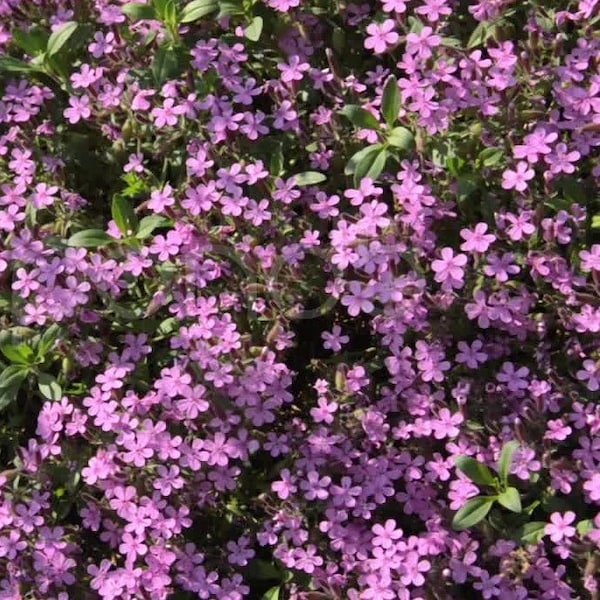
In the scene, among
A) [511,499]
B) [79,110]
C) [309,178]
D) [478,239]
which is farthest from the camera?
[79,110]

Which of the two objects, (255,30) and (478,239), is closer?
(478,239)

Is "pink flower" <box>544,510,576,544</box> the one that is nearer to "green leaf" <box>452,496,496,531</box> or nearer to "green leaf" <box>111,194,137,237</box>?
"green leaf" <box>452,496,496,531</box>

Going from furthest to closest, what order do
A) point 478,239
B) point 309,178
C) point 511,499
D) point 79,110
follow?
point 79,110 → point 309,178 → point 478,239 → point 511,499

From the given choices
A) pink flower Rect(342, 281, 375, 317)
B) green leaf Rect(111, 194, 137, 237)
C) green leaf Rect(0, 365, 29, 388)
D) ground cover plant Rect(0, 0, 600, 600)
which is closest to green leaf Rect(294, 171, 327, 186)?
ground cover plant Rect(0, 0, 600, 600)

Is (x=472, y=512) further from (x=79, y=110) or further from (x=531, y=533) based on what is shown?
(x=79, y=110)

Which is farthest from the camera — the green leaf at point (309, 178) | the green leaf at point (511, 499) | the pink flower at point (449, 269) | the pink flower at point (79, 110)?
the pink flower at point (79, 110)

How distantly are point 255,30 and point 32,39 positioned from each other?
0.54m

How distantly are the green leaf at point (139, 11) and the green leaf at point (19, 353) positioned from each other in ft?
2.58

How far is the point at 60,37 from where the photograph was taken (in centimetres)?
269

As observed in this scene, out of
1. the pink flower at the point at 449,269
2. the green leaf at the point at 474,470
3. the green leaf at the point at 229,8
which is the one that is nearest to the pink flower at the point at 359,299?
the pink flower at the point at 449,269

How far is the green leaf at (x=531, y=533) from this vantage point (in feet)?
8.07

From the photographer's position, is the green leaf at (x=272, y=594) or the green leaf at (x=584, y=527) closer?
the green leaf at (x=584, y=527)

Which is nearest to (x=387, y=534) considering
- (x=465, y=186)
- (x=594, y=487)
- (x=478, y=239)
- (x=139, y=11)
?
(x=594, y=487)

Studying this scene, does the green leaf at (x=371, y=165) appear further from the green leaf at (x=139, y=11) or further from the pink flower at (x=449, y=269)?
the green leaf at (x=139, y=11)
